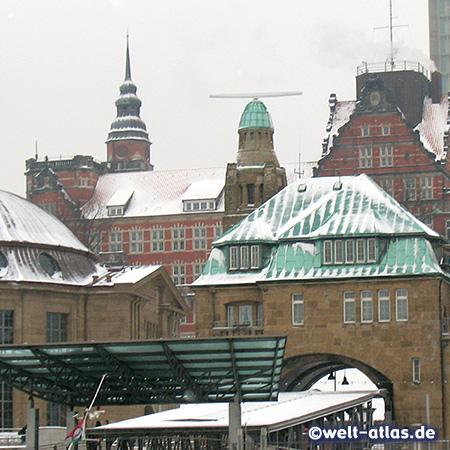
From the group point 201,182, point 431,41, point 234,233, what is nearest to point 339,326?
point 234,233

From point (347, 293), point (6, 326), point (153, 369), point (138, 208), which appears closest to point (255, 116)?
point (347, 293)

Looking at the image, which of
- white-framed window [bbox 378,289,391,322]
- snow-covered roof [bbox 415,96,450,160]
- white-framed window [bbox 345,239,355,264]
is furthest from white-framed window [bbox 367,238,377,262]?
snow-covered roof [bbox 415,96,450,160]

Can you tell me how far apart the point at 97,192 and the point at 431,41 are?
5966 centimetres

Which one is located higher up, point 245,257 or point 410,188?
point 410,188

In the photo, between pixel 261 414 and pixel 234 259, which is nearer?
pixel 261 414

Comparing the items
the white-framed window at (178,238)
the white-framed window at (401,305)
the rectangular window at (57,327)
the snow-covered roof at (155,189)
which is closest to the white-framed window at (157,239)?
the white-framed window at (178,238)

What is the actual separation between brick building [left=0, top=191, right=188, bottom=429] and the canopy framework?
Answer: 22717 mm

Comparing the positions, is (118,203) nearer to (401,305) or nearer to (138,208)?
(138,208)

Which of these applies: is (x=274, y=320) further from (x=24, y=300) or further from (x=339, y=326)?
(x=24, y=300)

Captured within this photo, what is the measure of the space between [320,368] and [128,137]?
3761 inches

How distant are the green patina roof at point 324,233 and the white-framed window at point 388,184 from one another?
42.1 metres

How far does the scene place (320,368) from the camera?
79500 millimetres

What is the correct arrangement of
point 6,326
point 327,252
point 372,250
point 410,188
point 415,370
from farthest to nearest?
point 410,188, point 6,326, point 327,252, point 372,250, point 415,370

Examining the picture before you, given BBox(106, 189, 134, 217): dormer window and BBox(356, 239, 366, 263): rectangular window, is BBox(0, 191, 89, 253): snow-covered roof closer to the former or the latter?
BBox(356, 239, 366, 263): rectangular window
